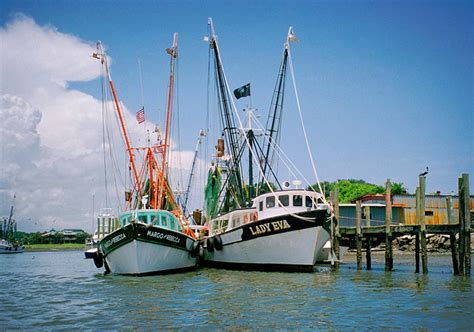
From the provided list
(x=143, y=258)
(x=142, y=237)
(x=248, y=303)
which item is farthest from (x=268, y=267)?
(x=248, y=303)

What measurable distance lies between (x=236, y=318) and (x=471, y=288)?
1315cm

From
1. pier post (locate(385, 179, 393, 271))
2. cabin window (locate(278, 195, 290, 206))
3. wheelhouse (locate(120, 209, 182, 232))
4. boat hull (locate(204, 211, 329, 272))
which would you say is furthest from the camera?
cabin window (locate(278, 195, 290, 206))

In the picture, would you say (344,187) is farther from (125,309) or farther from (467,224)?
(125,309)

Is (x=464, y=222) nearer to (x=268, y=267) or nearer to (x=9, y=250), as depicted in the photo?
(x=268, y=267)

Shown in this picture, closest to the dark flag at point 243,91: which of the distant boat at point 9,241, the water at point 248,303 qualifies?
the water at point 248,303

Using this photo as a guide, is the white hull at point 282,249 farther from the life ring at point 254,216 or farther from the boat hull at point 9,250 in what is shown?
the boat hull at point 9,250

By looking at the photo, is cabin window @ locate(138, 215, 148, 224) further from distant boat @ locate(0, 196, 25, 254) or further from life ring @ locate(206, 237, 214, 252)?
distant boat @ locate(0, 196, 25, 254)

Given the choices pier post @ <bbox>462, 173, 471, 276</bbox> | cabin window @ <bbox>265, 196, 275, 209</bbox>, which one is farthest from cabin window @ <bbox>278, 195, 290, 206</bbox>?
pier post @ <bbox>462, 173, 471, 276</bbox>

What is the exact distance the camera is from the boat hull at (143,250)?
1148 inches

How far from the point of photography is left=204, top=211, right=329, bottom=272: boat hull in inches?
1194

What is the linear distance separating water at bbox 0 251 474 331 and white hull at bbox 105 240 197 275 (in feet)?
3.46

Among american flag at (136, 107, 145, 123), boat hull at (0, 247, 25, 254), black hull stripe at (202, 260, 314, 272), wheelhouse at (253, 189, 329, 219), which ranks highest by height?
american flag at (136, 107, 145, 123)

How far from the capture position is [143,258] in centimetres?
2958

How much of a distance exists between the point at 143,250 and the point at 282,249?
28.1 ft
